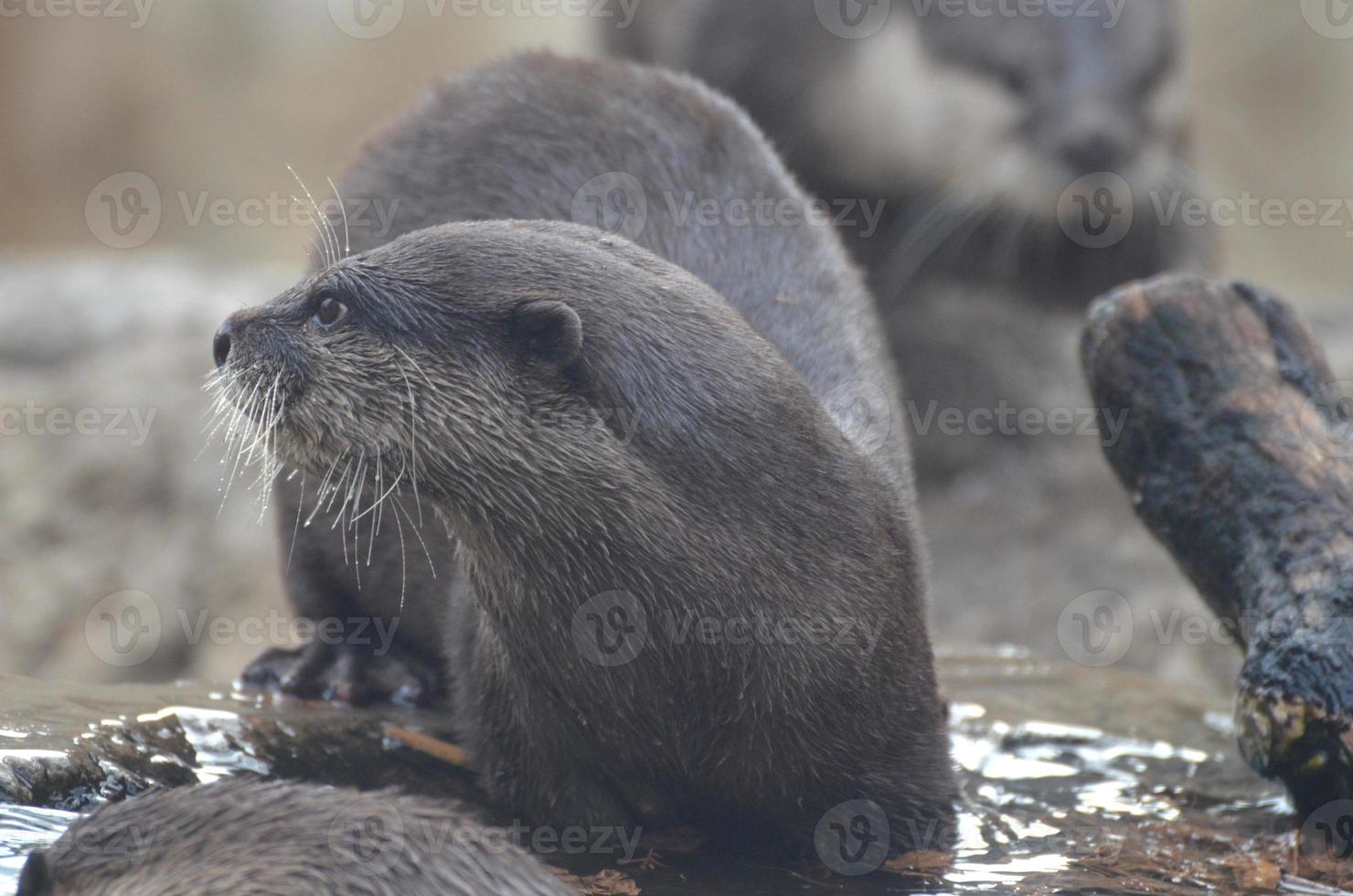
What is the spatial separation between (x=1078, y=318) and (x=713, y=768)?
476cm

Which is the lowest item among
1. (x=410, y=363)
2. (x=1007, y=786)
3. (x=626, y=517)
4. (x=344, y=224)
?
(x=1007, y=786)

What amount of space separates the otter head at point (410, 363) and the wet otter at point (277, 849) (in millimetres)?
648

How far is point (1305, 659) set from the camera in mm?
3037

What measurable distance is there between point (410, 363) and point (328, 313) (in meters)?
0.20

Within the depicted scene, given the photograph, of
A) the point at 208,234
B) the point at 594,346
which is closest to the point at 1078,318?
the point at 594,346

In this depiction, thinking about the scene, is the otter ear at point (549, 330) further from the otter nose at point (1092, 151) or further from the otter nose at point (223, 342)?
the otter nose at point (1092, 151)

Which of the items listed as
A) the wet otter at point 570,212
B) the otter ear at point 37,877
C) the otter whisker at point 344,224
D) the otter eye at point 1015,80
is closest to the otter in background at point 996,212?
the otter eye at point 1015,80

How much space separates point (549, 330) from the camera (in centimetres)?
273

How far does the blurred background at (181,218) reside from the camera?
6.91 meters

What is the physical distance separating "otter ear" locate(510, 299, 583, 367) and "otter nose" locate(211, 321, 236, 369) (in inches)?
19.6

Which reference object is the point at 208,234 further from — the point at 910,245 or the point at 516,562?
the point at 516,562

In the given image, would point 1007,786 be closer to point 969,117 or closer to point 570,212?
point 570,212

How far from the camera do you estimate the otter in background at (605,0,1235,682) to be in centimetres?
634

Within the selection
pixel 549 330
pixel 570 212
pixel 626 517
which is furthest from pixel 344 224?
pixel 626 517
